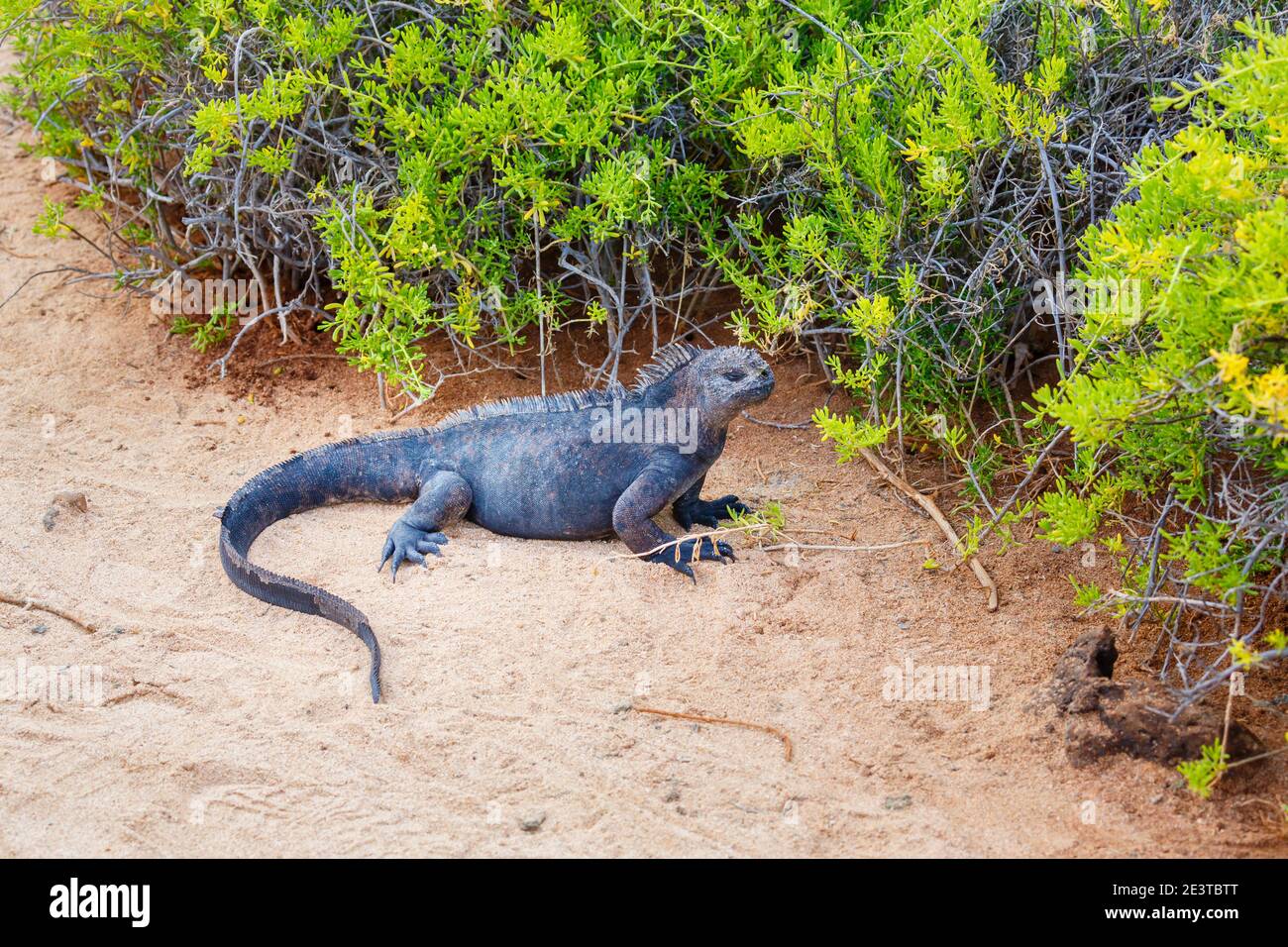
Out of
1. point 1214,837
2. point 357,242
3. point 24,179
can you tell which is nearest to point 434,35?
point 357,242

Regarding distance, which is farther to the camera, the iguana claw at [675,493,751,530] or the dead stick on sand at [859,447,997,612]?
the iguana claw at [675,493,751,530]

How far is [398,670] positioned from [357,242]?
91.0 inches

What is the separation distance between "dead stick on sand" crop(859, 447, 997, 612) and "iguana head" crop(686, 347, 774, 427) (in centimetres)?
52

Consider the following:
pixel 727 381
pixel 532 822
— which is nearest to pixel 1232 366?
pixel 532 822

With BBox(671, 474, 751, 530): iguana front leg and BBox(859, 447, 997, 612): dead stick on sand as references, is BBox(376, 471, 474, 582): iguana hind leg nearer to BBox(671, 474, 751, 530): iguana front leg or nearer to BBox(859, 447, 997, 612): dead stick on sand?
BBox(671, 474, 751, 530): iguana front leg

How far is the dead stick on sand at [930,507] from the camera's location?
15.8 feet

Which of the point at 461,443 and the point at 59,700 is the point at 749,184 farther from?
the point at 59,700

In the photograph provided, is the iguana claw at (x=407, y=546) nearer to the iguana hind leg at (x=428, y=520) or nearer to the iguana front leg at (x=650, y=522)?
the iguana hind leg at (x=428, y=520)

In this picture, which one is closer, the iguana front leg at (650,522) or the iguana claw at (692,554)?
the iguana claw at (692,554)

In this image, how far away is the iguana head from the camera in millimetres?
5039

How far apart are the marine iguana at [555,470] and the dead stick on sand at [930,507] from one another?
698mm

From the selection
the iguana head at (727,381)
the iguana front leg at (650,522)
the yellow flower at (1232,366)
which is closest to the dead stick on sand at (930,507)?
the iguana head at (727,381)

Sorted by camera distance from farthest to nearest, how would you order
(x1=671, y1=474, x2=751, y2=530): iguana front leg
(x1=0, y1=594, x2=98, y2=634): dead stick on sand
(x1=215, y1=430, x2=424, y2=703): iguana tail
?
(x1=671, y1=474, x2=751, y2=530): iguana front leg
(x1=215, y1=430, x2=424, y2=703): iguana tail
(x1=0, y1=594, x2=98, y2=634): dead stick on sand

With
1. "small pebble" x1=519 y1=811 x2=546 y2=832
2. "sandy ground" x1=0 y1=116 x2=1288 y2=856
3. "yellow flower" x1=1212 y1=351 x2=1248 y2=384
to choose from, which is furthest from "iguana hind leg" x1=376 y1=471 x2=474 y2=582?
"yellow flower" x1=1212 y1=351 x2=1248 y2=384
